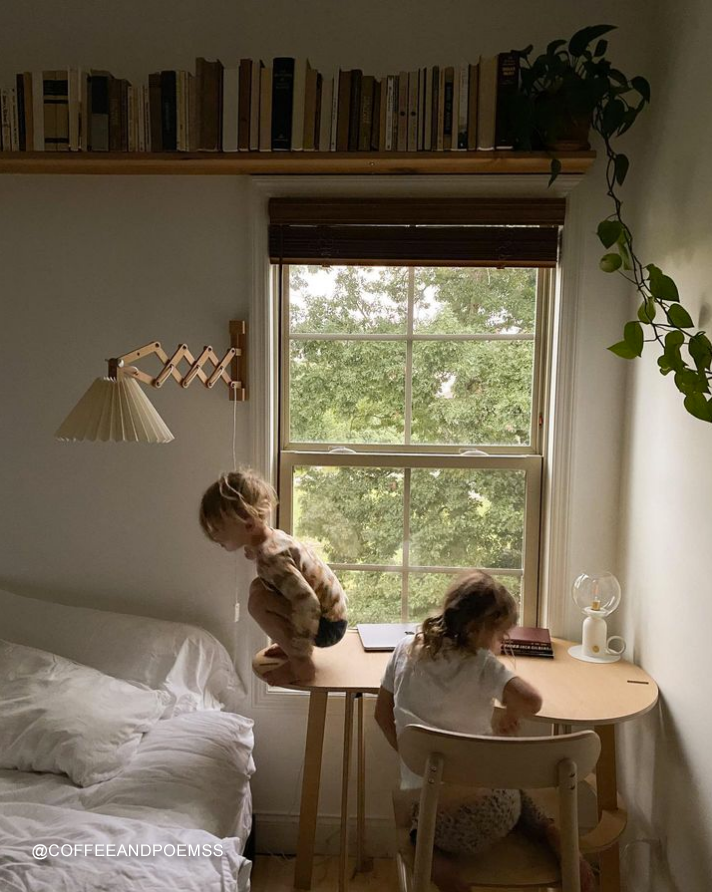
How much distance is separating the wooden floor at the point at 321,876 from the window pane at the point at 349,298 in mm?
1635

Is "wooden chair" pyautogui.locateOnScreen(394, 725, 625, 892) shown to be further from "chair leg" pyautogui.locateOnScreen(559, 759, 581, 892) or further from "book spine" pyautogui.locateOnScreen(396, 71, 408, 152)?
"book spine" pyautogui.locateOnScreen(396, 71, 408, 152)

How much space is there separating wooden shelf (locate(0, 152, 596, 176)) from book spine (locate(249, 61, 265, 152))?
30 millimetres

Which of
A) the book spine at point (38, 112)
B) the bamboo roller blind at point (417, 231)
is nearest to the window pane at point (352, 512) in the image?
the bamboo roller blind at point (417, 231)

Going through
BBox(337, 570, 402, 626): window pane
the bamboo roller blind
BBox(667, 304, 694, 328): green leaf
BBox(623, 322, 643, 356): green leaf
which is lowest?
BBox(337, 570, 402, 626): window pane

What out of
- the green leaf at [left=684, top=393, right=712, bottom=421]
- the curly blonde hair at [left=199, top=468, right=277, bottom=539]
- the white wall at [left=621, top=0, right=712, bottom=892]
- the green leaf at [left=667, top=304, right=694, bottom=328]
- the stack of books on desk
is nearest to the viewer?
the green leaf at [left=684, top=393, right=712, bottom=421]

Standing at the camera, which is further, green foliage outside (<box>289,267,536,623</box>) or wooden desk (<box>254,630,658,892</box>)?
green foliage outside (<box>289,267,536,623</box>)

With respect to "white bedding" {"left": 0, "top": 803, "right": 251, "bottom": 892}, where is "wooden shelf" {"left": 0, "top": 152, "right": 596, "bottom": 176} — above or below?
above

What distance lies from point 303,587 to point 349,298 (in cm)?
93

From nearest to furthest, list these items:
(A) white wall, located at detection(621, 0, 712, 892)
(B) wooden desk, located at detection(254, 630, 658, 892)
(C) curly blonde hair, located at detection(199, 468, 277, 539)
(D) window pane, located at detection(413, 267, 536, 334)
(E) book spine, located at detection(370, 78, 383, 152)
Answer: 1. (A) white wall, located at detection(621, 0, 712, 892)
2. (B) wooden desk, located at detection(254, 630, 658, 892)
3. (C) curly blonde hair, located at detection(199, 468, 277, 539)
4. (E) book spine, located at detection(370, 78, 383, 152)
5. (D) window pane, located at detection(413, 267, 536, 334)

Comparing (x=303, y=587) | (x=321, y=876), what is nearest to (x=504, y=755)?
(x=303, y=587)

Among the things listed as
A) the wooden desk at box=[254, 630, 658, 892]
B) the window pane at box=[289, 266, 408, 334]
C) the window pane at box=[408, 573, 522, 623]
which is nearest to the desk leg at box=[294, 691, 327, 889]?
the wooden desk at box=[254, 630, 658, 892]

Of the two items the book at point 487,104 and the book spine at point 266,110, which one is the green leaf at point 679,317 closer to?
the book at point 487,104

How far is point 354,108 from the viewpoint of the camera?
6.49 feet

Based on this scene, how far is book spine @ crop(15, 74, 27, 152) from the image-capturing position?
2027mm
